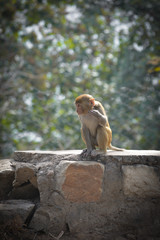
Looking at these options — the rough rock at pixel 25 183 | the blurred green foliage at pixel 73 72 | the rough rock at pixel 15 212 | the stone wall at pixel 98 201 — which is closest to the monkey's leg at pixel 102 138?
the stone wall at pixel 98 201

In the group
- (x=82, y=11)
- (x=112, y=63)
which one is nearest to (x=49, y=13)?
(x=82, y=11)

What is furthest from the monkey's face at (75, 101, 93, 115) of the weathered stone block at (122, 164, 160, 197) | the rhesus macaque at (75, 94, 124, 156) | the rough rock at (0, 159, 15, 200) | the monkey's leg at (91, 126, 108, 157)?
the rough rock at (0, 159, 15, 200)

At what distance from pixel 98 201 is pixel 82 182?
11.2 inches

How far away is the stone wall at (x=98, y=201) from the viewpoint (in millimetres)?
2426

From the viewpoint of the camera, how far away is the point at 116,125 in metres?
7.91

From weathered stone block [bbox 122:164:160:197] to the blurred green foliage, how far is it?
432cm

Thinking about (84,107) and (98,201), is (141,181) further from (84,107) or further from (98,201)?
(84,107)

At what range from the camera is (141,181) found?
8.22ft

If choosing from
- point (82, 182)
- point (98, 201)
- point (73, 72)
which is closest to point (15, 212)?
point (82, 182)

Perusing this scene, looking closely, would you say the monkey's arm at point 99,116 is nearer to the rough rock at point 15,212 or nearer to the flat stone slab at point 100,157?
the flat stone slab at point 100,157

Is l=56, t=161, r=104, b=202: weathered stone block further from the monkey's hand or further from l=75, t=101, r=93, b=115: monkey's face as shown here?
l=75, t=101, r=93, b=115: monkey's face

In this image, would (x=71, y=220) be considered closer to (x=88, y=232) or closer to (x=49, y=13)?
(x=88, y=232)

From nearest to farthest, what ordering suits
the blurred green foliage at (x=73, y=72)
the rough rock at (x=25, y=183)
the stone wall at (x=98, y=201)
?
the stone wall at (x=98, y=201) < the rough rock at (x=25, y=183) < the blurred green foliage at (x=73, y=72)

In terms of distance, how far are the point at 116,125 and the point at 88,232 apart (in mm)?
5735
